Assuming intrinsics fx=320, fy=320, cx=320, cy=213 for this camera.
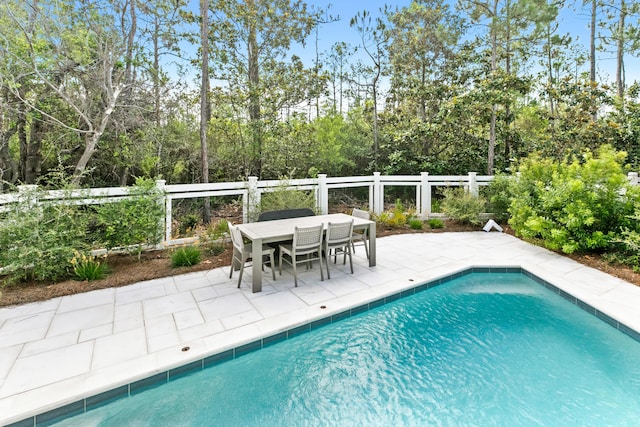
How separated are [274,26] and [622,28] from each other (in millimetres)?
10358

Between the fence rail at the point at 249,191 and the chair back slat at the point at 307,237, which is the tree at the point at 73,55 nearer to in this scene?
the fence rail at the point at 249,191

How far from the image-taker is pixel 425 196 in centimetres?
780

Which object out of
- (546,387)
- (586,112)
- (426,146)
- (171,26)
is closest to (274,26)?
(171,26)

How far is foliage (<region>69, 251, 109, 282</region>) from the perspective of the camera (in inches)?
160

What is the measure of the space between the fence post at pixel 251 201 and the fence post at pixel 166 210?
127cm

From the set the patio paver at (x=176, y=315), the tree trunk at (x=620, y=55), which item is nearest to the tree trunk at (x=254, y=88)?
the patio paver at (x=176, y=315)

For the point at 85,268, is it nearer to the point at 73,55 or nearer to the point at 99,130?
the point at 99,130

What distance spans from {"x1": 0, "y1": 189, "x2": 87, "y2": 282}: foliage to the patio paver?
615 mm

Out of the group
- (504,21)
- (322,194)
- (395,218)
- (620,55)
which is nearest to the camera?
(322,194)

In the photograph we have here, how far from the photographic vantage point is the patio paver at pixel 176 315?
230 cm

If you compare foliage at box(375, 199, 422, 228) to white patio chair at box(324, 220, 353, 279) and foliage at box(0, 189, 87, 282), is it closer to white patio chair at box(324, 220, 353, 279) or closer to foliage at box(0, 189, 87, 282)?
white patio chair at box(324, 220, 353, 279)

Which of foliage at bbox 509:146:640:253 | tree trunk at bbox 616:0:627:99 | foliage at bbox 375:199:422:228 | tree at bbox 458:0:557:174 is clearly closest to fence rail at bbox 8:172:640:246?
foliage at bbox 375:199:422:228

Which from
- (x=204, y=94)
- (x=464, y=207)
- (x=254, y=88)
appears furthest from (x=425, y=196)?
(x=204, y=94)

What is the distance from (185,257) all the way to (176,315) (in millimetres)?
1595
